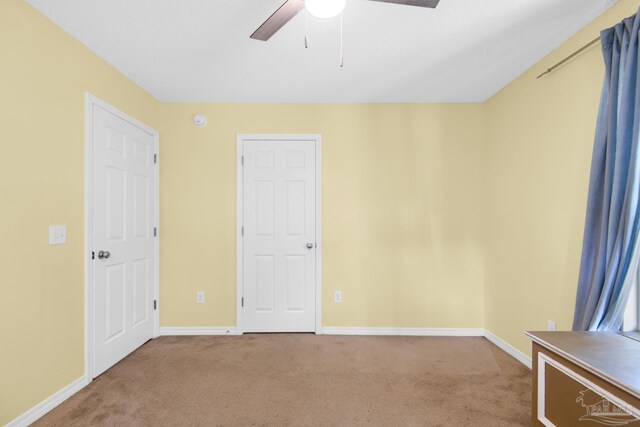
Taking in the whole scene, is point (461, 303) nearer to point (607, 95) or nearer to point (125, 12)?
point (607, 95)

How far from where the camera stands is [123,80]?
2469 millimetres

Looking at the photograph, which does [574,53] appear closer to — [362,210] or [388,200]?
[388,200]

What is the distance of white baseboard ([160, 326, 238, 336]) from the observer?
2990 millimetres

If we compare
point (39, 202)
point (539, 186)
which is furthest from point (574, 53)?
point (39, 202)

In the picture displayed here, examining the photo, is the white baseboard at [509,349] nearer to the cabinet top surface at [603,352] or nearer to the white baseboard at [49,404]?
the cabinet top surface at [603,352]

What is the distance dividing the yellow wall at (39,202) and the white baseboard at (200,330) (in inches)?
37.7

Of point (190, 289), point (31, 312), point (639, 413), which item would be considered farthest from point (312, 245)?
point (639, 413)

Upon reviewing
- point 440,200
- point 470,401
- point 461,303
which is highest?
point 440,200

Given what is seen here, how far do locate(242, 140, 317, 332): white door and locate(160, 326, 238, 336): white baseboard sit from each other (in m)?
0.38

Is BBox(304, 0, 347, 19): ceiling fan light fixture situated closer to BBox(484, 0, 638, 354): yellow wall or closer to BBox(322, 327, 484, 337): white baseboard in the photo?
BBox(484, 0, 638, 354): yellow wall

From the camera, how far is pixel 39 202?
1.75m

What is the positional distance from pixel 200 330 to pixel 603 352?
10.1 ft

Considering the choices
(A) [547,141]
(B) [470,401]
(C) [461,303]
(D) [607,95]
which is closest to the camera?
(D) [607,95]

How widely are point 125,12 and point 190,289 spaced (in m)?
2.37
